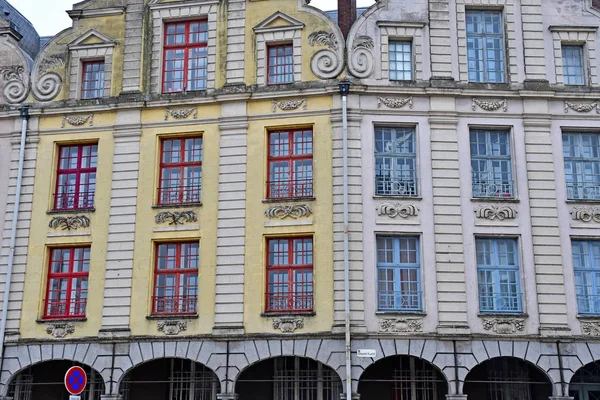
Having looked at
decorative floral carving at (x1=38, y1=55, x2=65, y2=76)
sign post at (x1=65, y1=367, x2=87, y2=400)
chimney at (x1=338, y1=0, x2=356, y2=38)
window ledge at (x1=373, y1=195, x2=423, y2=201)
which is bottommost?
sign post at (x1=65, y1=367, x2=87, y2=400)

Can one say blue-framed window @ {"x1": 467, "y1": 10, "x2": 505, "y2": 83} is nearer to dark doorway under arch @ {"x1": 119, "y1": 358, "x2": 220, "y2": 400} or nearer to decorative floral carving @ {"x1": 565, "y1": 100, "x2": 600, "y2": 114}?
decorative floral carving @ {"x1": 565, "y1": 100, "x2": 600, "y2": 114}

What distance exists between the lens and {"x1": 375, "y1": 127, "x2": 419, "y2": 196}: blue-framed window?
23.3 m

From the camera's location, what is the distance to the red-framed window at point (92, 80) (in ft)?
84.1

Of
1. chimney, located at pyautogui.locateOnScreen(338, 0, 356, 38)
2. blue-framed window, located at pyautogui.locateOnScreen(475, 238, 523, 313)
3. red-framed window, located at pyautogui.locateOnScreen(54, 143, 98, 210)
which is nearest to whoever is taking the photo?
blue-framed window, located at pyautogui.locateOnScreen(475, 238, 523, 313)

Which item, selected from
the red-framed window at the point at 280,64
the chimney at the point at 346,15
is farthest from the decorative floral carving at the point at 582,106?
the red-framed window at the point at 280,64

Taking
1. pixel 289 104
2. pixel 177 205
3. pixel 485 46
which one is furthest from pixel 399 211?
pixel 177 205

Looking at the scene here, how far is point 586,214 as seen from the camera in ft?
75.6

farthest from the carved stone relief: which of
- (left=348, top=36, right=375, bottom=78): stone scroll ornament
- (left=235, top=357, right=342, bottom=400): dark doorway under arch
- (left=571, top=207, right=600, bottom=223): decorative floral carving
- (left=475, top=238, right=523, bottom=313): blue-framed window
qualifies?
(left=235, top=357, right=342, bottom=400): dark doorway under arch

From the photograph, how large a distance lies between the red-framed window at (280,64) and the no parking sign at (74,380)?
34.7ft

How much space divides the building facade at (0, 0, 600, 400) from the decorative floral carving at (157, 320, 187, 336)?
0.04 meters

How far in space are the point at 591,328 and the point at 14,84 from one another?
61.0 ft

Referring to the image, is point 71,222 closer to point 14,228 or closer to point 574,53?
point 14,228

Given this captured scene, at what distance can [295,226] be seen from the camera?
23.1 metres

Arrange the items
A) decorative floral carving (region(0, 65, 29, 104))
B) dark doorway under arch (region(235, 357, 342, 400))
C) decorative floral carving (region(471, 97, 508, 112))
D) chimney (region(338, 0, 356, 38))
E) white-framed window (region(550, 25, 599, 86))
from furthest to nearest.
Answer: decorative floral carving (region(0, 65, 29, 104)), chimney (region(338, 0, 356, 38)), white-framed window (region(550, 25, 599, 86)), decorative floral carving (region(471, 97, 508, 112)), dark doorway under arch (region(235, 357, 342, 400))
